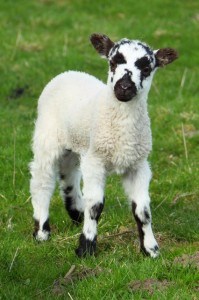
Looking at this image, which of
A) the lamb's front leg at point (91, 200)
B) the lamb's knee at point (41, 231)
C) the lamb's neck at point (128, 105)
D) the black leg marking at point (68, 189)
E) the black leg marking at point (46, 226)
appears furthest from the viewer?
the black leg marking at point (68, 189)

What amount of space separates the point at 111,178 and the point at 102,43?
119 inches

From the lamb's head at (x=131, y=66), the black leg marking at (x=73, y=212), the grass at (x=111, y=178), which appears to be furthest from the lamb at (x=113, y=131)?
the black leg marking at (x=73, y=212)

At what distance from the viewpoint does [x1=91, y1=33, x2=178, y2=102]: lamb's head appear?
746cm

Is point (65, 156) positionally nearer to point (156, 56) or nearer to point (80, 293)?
point (156, 56)

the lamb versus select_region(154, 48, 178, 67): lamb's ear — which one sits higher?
select_region(154, 48, 178, 67): lamb's ear

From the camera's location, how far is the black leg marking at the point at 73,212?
9.24 metres

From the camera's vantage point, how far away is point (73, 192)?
9352mm

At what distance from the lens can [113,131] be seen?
7.83 meters

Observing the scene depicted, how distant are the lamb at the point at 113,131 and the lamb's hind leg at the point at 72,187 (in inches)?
19.8

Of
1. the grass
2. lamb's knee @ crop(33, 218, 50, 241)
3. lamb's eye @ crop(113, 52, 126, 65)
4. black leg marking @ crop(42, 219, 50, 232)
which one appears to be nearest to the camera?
the grass

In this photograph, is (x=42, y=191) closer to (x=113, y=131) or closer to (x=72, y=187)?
(x=72, y=187)

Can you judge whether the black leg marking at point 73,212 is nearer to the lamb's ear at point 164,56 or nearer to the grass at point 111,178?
the grass at point 111,178

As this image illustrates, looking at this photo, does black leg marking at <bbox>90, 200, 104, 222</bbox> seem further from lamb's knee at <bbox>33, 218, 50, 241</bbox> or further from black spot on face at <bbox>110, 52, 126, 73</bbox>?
black spot on face at <bbox>110, 52, 126, 73</bbox>

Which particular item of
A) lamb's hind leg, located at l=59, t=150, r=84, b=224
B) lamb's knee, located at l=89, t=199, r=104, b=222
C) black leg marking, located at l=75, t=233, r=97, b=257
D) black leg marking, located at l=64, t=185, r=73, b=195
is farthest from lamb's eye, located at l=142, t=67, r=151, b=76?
black leg marking, located at l=64, t=185, r=73, b=195
